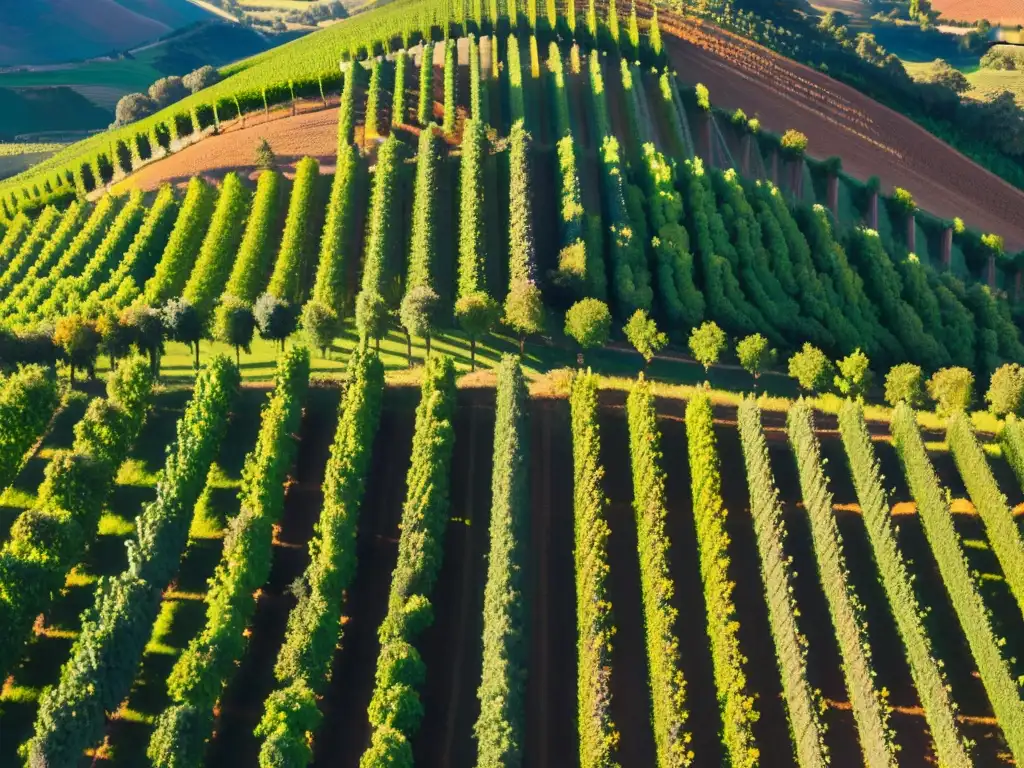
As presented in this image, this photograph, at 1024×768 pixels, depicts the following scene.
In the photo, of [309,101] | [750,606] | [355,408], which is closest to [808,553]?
[750,606]

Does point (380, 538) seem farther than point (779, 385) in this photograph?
No

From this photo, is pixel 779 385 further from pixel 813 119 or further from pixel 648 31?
pixel 648 31

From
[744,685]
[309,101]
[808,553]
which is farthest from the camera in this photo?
[309,101]

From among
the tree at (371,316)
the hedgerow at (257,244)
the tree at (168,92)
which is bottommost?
the tree at (371,316)

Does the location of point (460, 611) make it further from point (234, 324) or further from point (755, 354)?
point (755, 354)

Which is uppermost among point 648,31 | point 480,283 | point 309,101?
point 648,31

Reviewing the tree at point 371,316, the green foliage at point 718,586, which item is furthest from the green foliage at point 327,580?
the green foliage at point 718,586

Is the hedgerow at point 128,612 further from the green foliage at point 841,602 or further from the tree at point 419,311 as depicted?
the green foliage at point 841,602
